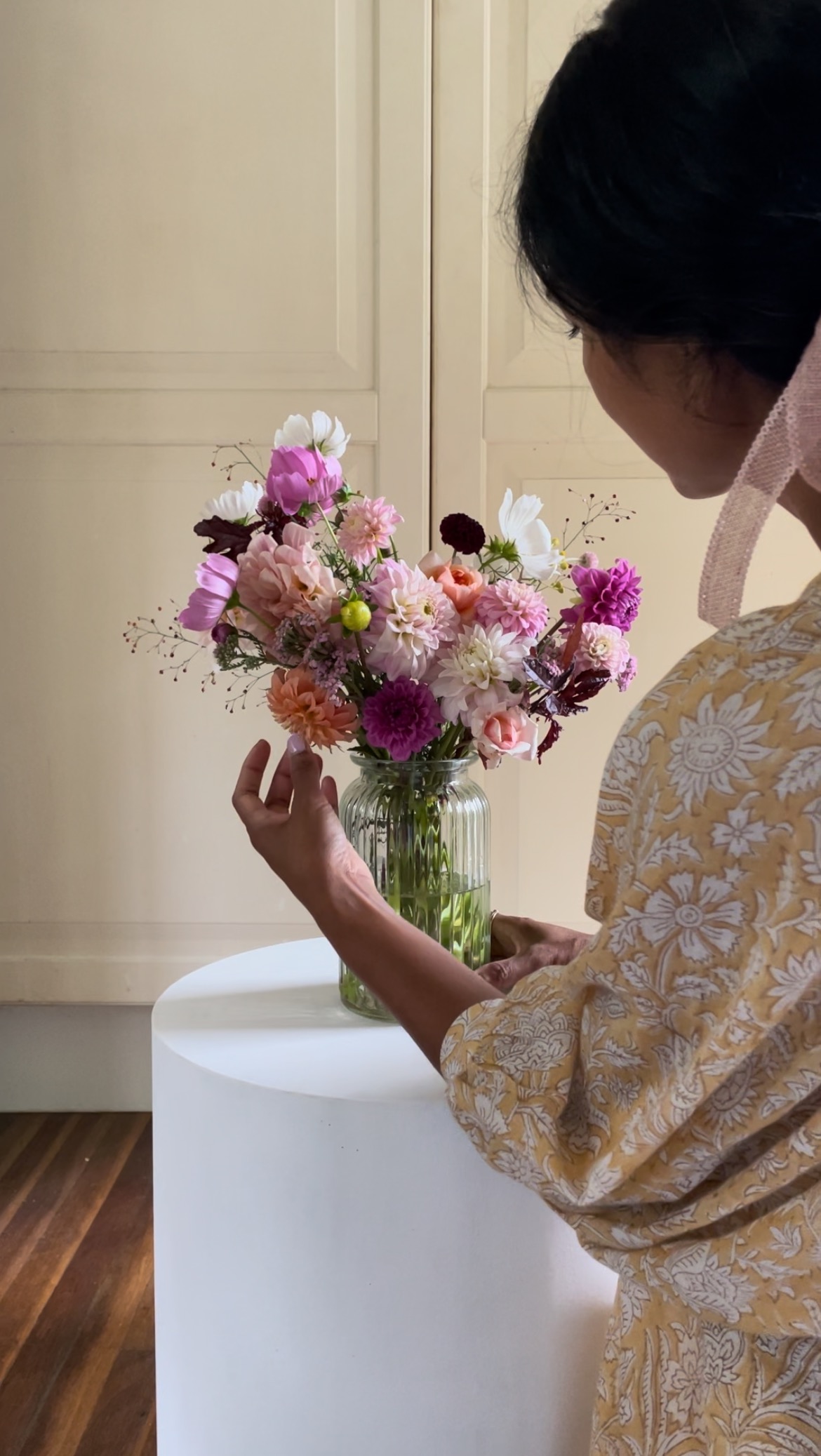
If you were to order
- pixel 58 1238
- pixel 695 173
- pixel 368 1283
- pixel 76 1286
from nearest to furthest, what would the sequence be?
pixel 695 173, pixel 368 1283, pixel 76 1286, pixel 58 1238

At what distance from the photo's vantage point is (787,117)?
0.49m

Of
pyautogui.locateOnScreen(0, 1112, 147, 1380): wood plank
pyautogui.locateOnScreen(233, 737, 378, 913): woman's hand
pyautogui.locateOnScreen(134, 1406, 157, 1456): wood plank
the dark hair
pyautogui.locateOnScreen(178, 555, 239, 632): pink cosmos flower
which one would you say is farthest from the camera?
pyautogui.locateOnScreen(0, 1112, 147, 1380): wood plank

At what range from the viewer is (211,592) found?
2.92 feet

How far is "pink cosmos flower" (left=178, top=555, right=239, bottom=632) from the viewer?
2.91ft

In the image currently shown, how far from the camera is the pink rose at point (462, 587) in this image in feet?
3.06

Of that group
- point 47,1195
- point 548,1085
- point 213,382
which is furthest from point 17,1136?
point 548,1085

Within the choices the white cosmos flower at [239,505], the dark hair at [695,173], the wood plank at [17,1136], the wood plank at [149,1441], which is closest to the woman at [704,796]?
the dark hair at [695,173]

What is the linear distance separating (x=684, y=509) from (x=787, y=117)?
4.89ft

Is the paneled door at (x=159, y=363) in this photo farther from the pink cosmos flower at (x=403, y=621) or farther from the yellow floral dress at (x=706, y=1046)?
the yellow floral dress at (x=706, y=1046)

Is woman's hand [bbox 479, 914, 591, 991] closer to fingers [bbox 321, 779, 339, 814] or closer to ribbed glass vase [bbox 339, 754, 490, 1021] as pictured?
ribbed glass vase [bbox 339, 754, 490, 1021]

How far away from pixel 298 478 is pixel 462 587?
145mm

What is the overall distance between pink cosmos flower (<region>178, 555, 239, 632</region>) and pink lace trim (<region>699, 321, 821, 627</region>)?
406mm

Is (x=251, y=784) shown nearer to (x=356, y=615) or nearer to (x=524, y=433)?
(x=356, y=615)

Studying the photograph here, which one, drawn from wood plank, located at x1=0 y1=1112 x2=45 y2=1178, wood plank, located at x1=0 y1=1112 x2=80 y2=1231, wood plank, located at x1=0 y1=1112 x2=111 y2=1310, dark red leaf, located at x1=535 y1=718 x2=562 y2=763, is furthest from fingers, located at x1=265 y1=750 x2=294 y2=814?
wood plank, located at x1=0 y1=1112 x2=45 y2=1178
